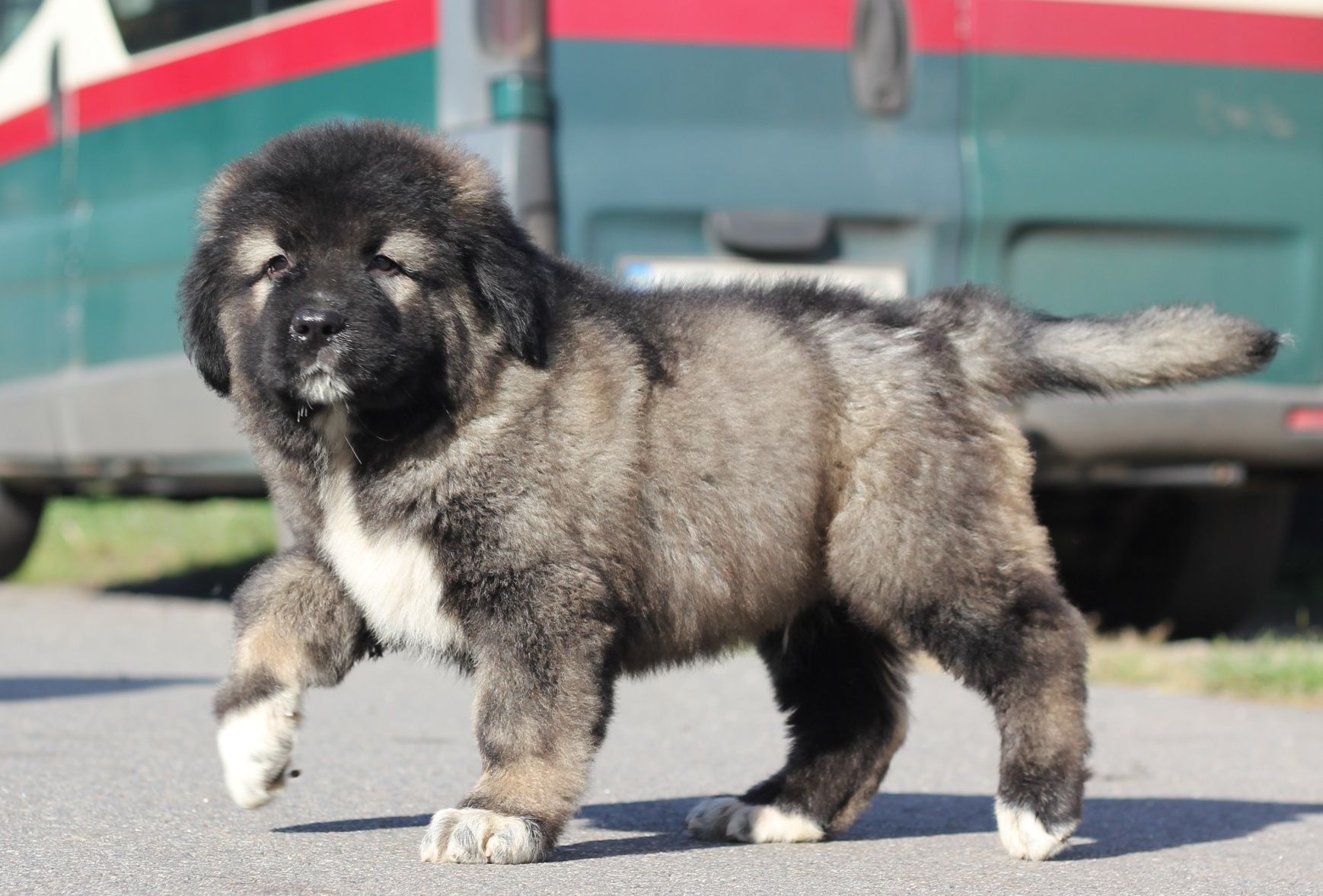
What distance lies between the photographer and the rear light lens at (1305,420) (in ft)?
A: 23.5

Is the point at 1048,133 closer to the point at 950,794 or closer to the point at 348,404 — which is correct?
the point at 950,794

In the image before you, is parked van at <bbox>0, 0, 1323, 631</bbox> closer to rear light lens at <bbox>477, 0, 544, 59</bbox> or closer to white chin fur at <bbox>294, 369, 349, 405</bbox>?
rear light lens at <bbox>477, 0, 544, 59</bbox>

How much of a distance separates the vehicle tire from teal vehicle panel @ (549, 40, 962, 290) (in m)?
3.64

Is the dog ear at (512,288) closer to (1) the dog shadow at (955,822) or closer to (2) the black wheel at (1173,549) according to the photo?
(1) the dog shadow at (955,822)

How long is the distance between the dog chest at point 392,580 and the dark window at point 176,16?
3650 mm

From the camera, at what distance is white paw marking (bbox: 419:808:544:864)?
3.65 m

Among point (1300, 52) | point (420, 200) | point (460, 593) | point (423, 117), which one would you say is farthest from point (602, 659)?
point (1300, 52)

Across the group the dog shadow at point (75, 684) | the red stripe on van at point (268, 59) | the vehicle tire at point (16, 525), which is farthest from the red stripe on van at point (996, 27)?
the vehicle tire at point (16, 525)

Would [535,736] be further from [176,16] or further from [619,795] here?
[176,16]

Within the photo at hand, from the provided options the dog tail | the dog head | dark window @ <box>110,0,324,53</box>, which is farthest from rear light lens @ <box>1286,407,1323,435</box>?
the dog head

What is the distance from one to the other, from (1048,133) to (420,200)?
3600mm

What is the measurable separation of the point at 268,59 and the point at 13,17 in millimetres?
1832

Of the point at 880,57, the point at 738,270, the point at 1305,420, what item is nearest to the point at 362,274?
the point at 738,270

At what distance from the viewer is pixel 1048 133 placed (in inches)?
272
